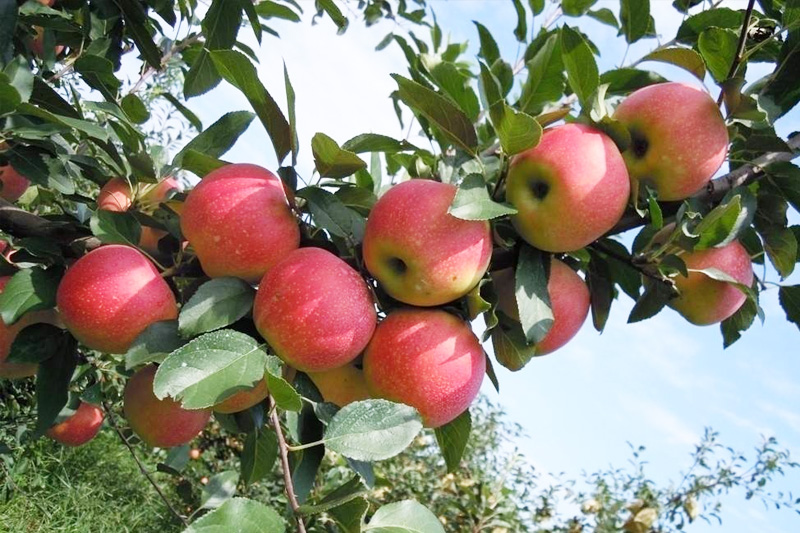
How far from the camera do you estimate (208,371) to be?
0.69 metres

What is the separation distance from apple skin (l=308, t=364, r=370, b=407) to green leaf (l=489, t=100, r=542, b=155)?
1.16ft

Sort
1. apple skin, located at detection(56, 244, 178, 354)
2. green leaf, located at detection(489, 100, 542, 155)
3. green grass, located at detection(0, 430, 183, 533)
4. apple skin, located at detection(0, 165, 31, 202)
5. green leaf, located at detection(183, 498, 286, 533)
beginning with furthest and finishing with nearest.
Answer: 1. green grass, located at detection(0, 430, 183, 533)
2. apple skin, located at detection(0, 165, 31, 202)
3. apple skin, located at detection(56, 244, 178, 354)
4. green leaf, located at detection(489, 100, 542, 155)
5. green leaf, located at detection(183, 498, 286, 533)

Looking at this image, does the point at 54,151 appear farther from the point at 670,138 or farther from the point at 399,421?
the point at 670,138

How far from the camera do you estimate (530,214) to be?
0.79 metres

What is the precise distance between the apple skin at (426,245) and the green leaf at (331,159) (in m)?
0.07

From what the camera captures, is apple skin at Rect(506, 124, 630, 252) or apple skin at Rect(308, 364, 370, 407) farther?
apple skin at Rect(308, 364, 370, 407)

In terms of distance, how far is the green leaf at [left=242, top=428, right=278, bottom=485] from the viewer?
1066mm

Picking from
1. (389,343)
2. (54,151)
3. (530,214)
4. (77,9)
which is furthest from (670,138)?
(77,9)

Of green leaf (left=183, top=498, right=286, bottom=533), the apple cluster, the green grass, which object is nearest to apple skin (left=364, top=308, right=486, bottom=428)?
the apple cluster

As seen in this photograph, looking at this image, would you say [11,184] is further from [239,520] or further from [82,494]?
[82,494]

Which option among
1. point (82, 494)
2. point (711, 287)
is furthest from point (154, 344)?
point (82, 494)

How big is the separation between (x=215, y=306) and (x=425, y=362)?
0.80 feet

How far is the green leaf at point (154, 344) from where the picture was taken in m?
0.76

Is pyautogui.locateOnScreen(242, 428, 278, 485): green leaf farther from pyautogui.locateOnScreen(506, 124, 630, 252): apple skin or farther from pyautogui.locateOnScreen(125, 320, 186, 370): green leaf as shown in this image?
pyautogui.locateOnScreen(506, 124, 630, 252): apple skin
